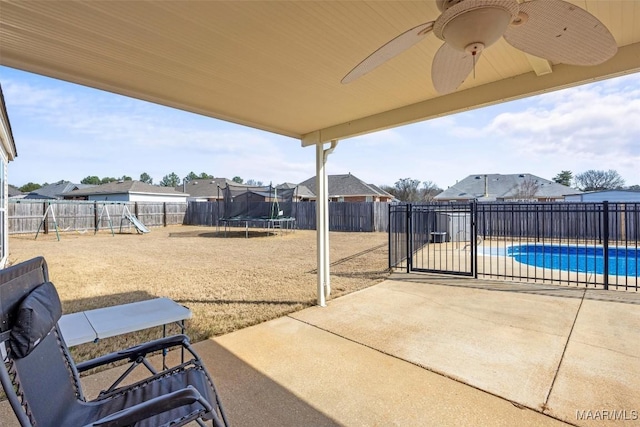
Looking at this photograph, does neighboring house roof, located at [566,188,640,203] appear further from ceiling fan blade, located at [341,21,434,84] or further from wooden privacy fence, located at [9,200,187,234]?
wooden privacy fence, located at [9,200,187,234]

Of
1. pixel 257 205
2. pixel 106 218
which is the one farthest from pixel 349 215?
pixel 106 218

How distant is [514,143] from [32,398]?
96.0 ft

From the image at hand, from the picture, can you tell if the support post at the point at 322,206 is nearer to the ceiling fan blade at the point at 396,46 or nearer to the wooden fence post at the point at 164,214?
the ceiling fan blade at the point at 396,46

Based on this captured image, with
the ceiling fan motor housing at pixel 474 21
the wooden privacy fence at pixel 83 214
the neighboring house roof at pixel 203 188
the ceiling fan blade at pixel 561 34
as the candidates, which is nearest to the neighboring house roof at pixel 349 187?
the neighboring house roof at pixel 203 188

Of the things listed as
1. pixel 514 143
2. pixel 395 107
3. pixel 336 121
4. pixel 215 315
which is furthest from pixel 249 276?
pixel 514 143

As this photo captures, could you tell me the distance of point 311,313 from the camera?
4.16m

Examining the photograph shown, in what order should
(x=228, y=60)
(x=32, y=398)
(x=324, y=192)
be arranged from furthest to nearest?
1. (x=324, y=192)
2. (x=228, y=60)
3. (x=32, y=398)

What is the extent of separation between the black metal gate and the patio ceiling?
3.66 m

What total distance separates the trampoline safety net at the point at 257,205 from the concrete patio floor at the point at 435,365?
36.3 ft

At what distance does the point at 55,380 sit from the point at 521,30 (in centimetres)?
294

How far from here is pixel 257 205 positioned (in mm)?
15352

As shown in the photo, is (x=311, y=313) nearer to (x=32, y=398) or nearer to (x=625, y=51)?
(x=32, y=398)

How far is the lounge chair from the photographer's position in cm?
132

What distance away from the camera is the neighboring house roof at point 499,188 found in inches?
981
